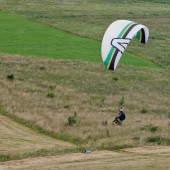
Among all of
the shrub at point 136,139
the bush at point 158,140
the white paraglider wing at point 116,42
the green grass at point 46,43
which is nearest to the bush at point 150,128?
the shrub at point 136,139

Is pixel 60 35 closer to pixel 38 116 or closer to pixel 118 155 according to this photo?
pixel 38 116

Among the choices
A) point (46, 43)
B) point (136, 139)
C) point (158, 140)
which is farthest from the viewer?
point (46, 43)

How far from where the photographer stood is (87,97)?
149ft

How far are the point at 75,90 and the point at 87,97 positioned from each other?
111 inches

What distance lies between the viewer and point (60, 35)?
261 ft

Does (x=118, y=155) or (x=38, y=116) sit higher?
(x=38, y=116)

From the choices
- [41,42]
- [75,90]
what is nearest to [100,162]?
[75,90]

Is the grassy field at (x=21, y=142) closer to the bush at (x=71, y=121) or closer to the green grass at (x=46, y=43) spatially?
the bush at (x=71, y=121)

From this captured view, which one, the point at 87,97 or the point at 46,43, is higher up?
the point at 46,43

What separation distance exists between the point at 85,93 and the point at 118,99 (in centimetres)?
280

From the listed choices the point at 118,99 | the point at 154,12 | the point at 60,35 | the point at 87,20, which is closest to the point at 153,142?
the point at 118,99

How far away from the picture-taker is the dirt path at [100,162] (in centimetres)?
2458

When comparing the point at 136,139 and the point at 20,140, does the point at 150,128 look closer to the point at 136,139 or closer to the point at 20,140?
the point at 136,139

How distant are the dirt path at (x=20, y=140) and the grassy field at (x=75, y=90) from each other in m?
0.05
